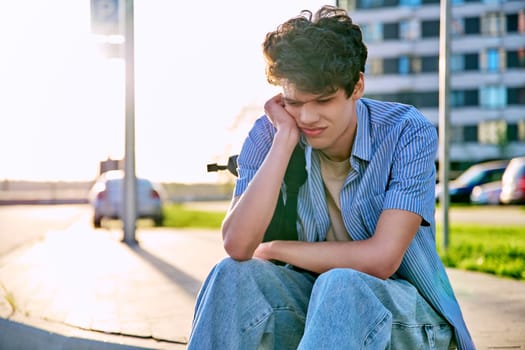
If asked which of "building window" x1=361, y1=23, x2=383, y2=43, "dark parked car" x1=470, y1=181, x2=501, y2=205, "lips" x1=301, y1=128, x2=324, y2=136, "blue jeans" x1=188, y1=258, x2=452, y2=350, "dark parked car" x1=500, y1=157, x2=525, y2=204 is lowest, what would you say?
"dark parked car" x1=470, y1=181, x2=501, y2=205

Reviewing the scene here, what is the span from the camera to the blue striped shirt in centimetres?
358

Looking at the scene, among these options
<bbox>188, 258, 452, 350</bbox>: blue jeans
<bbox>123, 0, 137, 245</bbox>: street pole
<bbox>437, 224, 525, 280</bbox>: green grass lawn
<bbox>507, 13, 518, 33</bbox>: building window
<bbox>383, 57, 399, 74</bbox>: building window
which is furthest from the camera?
<bbox>383, 57, 399, 74</bbox>: building window

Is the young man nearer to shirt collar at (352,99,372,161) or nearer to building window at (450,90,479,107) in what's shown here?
shirt collar at (352,99,372,161)

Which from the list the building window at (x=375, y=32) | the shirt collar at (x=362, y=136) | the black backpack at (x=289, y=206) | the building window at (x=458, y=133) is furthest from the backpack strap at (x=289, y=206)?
the building window at (x=375, y=32)

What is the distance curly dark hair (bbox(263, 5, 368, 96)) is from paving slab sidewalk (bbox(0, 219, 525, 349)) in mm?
2062

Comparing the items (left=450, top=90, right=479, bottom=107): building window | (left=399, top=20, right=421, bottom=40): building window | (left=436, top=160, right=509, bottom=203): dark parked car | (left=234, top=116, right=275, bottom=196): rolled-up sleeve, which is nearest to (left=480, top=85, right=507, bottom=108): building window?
(left=450, top=90, right=479, bottom=107): building window

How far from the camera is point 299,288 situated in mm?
3621

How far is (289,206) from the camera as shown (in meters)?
3.90

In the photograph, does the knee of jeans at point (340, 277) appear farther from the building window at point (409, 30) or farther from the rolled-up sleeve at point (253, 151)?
the building window at point (409, 30)

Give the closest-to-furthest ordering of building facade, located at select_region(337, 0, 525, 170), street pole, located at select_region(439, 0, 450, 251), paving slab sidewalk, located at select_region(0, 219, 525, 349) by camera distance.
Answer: paving slab sidewalk, located at select_region(0, 219, 525, 349) → street pole, located at select_region(439, 0, 450, 251) → building facade, located at select_region(337, 0, 525, 170)

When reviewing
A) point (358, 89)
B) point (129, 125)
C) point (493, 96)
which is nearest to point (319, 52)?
point (358, 89)

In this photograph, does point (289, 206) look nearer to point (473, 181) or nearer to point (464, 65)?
point (473, 181)

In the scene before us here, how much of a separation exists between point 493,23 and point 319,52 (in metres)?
71.0

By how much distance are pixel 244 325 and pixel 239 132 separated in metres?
58.4
